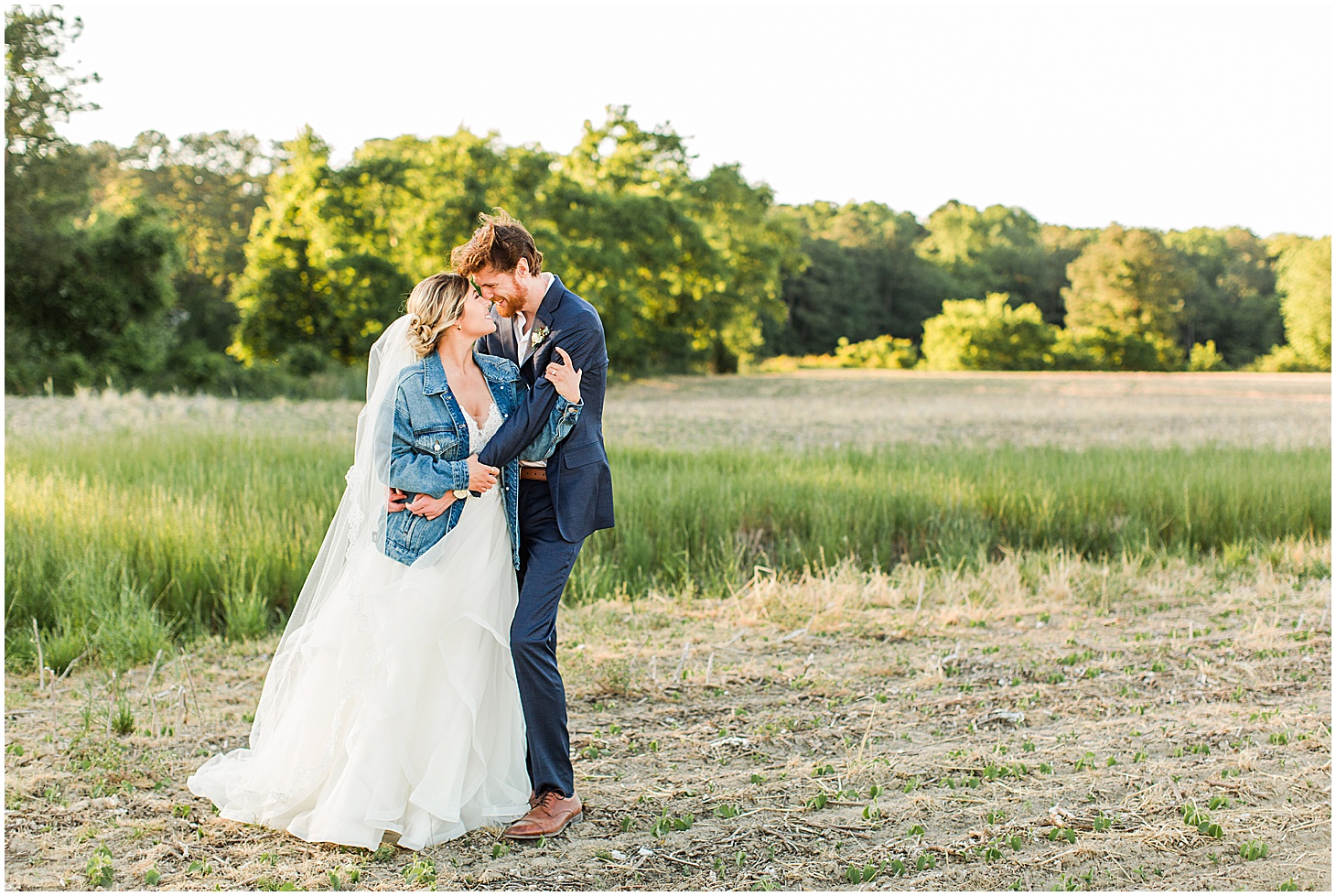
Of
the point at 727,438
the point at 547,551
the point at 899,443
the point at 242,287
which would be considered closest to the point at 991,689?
the point at 547,551

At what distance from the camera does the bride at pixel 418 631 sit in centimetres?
371

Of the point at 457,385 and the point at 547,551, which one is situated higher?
the point at 457,385

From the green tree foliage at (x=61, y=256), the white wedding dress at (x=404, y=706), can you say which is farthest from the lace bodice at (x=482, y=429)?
the green tree foliage at (x=61, y=256)

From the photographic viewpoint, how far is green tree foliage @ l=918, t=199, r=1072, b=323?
77.4 meters

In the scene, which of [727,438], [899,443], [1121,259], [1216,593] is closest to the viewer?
[1216,593]

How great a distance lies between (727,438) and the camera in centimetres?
1631

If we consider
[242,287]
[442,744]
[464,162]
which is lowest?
[442,744]

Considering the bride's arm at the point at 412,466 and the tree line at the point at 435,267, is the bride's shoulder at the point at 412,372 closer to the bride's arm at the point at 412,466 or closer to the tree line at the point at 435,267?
the bride's arm at the point at 412,466

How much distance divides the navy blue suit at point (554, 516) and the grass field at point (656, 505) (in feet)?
11.1

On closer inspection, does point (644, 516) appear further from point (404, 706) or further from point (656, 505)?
point (404, 706)

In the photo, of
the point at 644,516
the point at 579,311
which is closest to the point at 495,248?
the point at 579,311

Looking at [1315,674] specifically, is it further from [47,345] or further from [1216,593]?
[47,345]

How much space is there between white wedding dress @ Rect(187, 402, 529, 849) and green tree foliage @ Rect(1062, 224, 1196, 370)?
67.3 meters

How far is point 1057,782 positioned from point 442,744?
8.25 ft
